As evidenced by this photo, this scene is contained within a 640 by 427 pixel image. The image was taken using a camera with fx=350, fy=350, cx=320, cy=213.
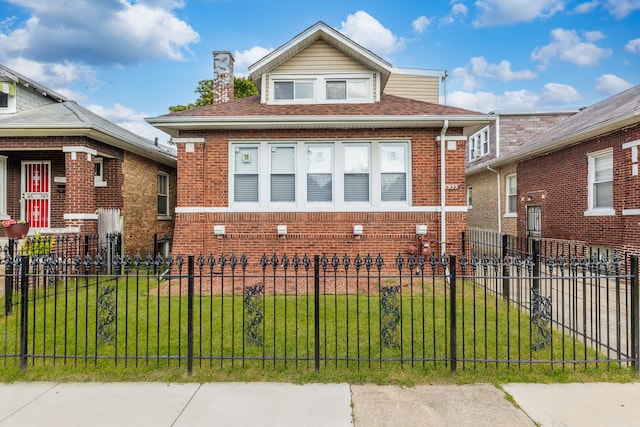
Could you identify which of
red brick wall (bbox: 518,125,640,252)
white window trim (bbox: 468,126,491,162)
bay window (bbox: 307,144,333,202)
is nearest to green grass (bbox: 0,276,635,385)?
bay window (bbox: 307,144,333,202)

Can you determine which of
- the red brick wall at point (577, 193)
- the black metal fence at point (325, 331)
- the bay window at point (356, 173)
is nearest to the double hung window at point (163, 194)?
the black metal fence at point (325, 331)

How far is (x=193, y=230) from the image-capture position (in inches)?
384

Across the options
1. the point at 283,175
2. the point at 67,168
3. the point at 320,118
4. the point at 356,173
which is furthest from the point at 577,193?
the point at 67,168

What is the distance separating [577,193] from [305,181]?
8.85 m

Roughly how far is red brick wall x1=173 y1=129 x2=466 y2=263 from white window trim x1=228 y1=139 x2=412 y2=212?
0.50 ft

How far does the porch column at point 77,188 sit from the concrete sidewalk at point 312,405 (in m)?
6.79

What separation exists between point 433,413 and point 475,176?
1848 cm

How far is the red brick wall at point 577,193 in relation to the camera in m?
9.20

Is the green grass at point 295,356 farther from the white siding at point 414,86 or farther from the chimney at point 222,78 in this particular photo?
the white siding at point 414,86

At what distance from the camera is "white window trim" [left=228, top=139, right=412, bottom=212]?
32.3 feet

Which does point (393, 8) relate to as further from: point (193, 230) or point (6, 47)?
point (6, 47)

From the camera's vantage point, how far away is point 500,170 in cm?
1667

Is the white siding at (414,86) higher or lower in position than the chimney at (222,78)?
higher

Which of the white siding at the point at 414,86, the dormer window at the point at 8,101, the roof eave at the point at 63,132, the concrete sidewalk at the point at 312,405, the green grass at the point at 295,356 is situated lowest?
the concrete sidewalk at the point at 312,405
